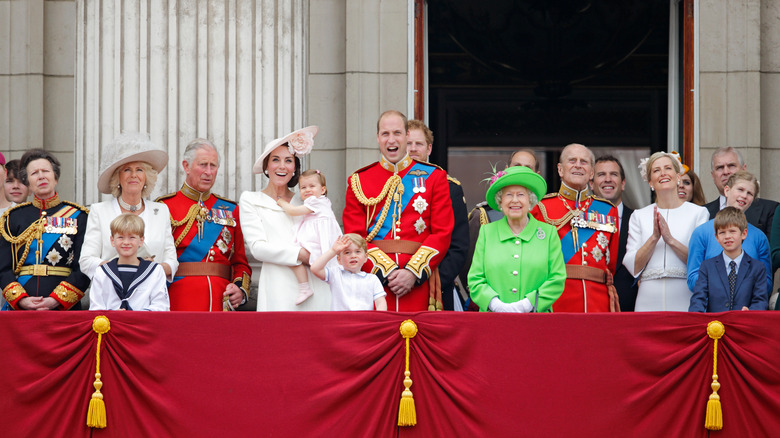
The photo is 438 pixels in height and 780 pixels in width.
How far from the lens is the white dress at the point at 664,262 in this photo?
23.8 ft

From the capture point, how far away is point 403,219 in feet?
23.4

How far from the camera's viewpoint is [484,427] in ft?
19.9

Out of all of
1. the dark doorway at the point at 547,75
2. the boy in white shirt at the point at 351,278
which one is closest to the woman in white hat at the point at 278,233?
the boy in white shirt at the point at 351,278

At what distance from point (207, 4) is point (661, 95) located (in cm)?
747

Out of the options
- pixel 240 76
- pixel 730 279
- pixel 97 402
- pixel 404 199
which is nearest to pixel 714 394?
pixel 730 279

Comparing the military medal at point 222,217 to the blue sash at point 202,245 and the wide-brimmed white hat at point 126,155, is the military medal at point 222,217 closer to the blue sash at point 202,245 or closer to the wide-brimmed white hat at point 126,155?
the blue sash at point 202,245

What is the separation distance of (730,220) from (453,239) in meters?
1.68

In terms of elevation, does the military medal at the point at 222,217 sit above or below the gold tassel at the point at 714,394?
above

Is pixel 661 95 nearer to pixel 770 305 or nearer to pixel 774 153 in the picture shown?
pixel 774 153

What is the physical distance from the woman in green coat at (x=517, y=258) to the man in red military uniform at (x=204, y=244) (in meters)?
1.67

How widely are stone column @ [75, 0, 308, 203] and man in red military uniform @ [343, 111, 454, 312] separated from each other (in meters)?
2.42

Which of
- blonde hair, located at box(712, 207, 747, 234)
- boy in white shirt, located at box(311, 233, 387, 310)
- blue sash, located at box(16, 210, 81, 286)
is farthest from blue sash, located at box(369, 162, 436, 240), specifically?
blue sash, located at box(16, 210, 81, 286)

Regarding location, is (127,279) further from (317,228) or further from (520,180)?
(520,180)

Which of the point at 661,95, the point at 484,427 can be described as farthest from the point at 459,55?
the point at 484,427
